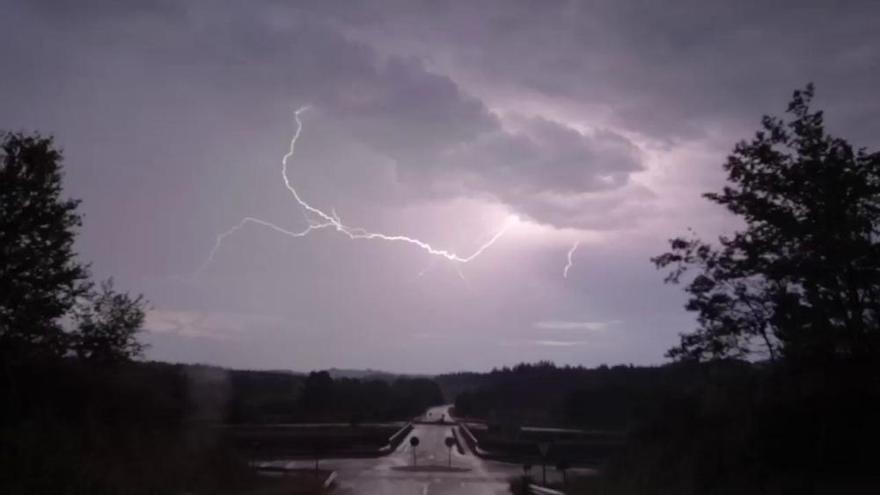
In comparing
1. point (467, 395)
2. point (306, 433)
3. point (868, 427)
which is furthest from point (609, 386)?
point (467, 395)

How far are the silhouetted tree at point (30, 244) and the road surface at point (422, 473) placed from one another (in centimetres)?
1391

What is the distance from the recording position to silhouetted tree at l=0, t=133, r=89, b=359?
81.6 ft

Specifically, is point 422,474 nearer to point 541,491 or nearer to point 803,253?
point 541,491

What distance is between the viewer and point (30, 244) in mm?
25391

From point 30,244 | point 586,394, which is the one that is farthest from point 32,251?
point 586,394

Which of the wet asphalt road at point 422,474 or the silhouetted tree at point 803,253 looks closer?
the silhouetted tree at point 803,253

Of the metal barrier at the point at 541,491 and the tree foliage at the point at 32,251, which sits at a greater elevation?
the tree foliage at the point at 32,251

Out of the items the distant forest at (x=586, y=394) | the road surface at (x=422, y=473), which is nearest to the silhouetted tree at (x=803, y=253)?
the distant forest at (x=586, y=394)

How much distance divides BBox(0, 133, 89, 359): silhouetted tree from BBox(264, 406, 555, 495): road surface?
1391cm

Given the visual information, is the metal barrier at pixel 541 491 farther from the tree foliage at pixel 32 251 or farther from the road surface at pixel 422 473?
the tree foliage at pixel 32 251

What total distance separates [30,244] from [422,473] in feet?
84.9

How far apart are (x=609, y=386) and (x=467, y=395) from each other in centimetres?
6803

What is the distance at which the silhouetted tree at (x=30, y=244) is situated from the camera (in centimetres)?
2486

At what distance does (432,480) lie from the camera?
4206 cm
